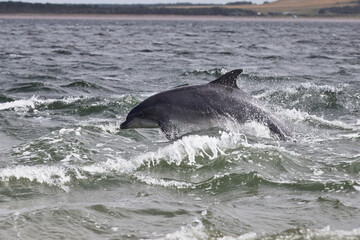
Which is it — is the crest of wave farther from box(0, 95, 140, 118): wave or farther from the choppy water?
box(0, 95, 140, 118): wave

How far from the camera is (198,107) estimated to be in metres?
11.7

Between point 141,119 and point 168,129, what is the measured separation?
0.70 meters

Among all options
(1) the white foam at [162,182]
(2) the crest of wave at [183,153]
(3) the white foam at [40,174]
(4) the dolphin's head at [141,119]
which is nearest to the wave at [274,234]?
(1) the white foam at [162,182]

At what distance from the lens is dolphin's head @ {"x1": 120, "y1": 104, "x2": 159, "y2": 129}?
11.8 m

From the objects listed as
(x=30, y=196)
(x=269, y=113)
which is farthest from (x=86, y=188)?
(x=269, y=113)

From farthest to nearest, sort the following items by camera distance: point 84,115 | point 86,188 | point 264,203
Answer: point 84,115 → point 86,188 → point 264,203

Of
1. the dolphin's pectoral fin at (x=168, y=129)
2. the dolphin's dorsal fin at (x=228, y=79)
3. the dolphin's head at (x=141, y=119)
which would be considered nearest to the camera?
the dolphin's pectoral fin at (x=168, y=129)

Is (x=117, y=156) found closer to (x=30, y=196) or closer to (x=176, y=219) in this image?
(x=30, y=196)

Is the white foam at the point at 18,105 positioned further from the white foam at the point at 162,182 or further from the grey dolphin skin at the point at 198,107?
the white foam at the point at 162,182

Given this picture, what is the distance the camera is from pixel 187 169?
9617mm

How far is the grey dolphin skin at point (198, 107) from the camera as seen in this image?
38.3 ft

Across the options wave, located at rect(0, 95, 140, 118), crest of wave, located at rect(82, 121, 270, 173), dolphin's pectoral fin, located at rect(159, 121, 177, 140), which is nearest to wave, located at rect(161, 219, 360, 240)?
crest of wave, located at rect(82, 121, 270, 173)

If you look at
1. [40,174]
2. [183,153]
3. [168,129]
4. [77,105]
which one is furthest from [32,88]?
[40,174]

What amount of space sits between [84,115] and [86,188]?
6708mm
